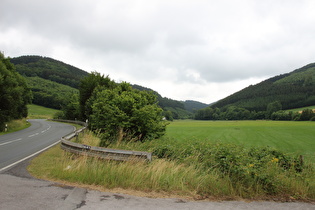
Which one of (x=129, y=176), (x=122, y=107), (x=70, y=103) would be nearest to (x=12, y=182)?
(x=129, y=176)

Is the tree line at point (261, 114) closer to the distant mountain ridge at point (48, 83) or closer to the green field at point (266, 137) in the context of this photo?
the distant mountain ridge at point (48, 83)

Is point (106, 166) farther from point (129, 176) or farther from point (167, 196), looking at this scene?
point (167, 196)

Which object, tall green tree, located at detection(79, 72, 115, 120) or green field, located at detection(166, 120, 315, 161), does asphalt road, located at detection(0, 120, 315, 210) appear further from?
tall green tree, located at detection(79, 72, 115, 120)

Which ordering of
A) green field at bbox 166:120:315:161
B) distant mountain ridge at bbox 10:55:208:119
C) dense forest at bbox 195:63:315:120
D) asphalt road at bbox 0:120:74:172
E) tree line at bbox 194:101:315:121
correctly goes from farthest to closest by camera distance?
dense forest at bbox 195:63:315:120 → distant mountain ridge at bbox 10:55:208:119 → tree line at bbox 194:101:315:121 → green field at bbox 166:120:315:161 → asphalt road at bbox 0:120:74:172

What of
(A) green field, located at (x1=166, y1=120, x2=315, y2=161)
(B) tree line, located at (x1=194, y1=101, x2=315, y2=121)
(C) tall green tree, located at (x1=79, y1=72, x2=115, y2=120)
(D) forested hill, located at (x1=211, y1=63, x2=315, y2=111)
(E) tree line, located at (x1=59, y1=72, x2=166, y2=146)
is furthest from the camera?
(D) forested hill, located at (x1=211, y1=63, x2=315, y2=111)

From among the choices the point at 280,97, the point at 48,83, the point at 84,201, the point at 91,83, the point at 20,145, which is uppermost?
the point at 48,83

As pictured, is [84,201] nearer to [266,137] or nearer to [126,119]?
[126,119]

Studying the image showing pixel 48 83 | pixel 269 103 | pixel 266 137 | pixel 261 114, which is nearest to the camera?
pixel 266 137

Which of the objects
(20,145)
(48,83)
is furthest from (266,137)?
(48,83)

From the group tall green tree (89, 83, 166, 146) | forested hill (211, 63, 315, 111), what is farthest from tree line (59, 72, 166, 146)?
forested hill (211, 63, 315, 111)

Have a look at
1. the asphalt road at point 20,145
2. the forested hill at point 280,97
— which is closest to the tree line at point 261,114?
the forested hill at point 280,97

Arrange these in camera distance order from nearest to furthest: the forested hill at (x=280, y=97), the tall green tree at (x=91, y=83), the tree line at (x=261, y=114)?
the tall green tree at (x=91, y=83), the tree line at (x=261, y=114), the forested hill at (x=280, y=97)

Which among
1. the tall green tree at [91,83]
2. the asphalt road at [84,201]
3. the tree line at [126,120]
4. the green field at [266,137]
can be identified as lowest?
the green field at [266,137]

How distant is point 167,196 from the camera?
538 centimetres
